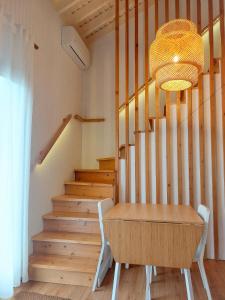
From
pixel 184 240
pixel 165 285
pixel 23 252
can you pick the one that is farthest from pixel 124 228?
pixel 23 252

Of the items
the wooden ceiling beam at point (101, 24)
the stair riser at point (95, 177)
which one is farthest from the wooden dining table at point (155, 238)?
the wooden ceiling beam at point (101, 24)

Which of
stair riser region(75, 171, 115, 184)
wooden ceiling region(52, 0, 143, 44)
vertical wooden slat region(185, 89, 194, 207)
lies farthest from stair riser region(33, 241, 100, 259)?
wooden ceiling region(52, 0, 143, 44)

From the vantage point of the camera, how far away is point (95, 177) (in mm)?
3604

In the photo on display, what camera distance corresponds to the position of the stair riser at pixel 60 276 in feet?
7.42

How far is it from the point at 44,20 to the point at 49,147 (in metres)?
1.63

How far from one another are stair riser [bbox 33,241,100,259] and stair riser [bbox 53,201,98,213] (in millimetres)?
556

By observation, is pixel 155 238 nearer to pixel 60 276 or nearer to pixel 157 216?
pixel 157 216

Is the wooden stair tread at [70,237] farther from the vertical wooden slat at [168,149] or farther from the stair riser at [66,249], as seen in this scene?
the vertical wooden slat at [168,149]

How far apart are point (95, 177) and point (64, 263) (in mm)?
1446

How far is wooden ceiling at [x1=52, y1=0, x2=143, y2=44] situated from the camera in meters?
3.42

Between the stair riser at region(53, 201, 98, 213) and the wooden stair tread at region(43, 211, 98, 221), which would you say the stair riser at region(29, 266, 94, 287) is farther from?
the stair riser at region(53, 201, 98, 213)

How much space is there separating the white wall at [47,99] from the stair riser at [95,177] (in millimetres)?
182

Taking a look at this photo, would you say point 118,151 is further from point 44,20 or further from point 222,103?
point 44,20

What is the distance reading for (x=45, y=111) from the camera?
3012 millimetres
